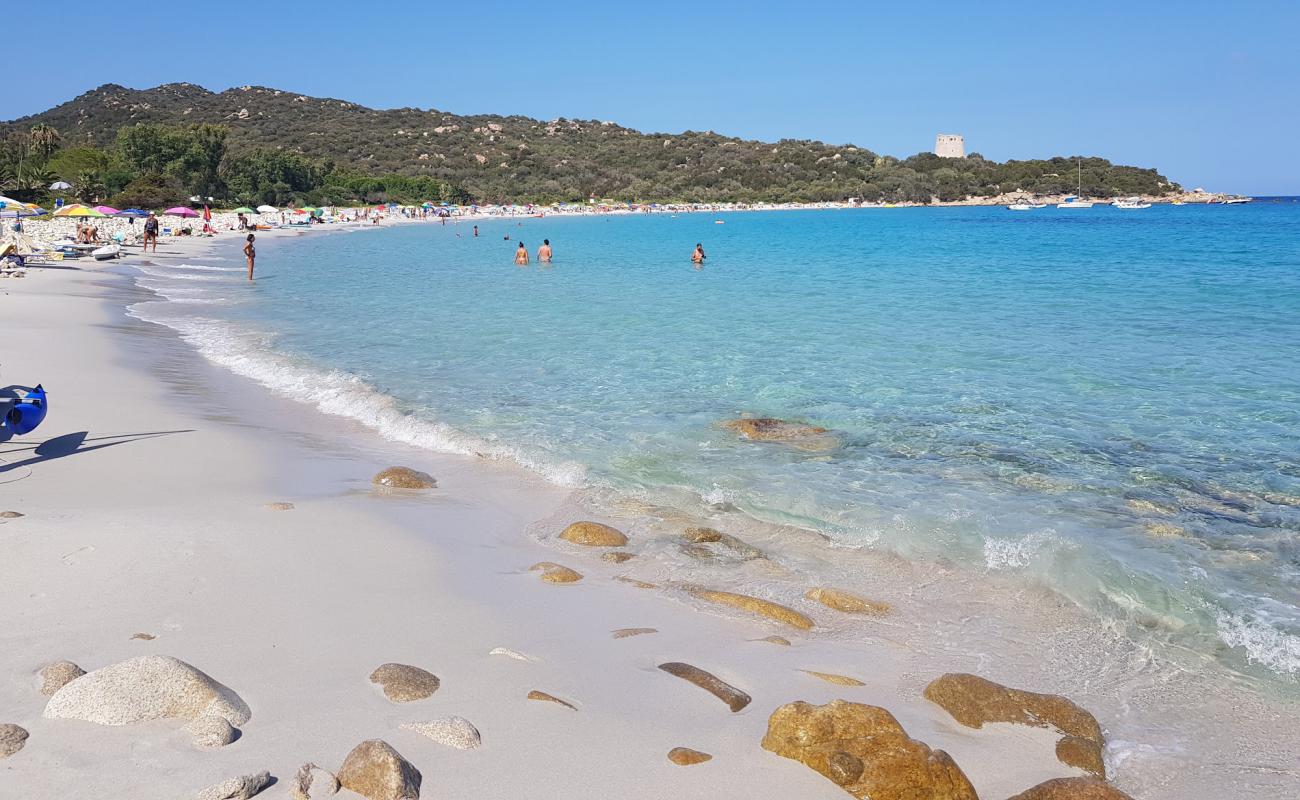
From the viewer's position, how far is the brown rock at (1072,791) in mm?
3928

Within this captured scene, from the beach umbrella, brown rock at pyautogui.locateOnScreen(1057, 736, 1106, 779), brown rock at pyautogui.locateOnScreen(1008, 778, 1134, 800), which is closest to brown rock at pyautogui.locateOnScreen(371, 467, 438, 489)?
brown rock at pyautogui.locateOnScreen(1057, 736, 1106, 779)

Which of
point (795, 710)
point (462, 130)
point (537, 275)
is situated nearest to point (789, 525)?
point (795, 710)

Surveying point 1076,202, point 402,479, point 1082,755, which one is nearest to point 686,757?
point 1082,755

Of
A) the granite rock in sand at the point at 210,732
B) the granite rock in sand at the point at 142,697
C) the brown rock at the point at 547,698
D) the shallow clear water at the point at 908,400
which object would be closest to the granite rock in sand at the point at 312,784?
the granite rock in sand at the point at 210,732

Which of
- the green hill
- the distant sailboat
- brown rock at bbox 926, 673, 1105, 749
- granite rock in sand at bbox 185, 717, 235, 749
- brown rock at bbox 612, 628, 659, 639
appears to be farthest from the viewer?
the distant sailboat

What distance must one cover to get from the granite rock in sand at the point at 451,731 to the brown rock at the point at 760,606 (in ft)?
7.91

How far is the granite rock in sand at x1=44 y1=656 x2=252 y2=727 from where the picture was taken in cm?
404

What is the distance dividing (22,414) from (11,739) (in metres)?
6.01

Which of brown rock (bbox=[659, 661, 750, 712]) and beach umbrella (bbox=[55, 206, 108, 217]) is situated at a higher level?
beach umbrella (bbox=[55, 206, 108, 217])

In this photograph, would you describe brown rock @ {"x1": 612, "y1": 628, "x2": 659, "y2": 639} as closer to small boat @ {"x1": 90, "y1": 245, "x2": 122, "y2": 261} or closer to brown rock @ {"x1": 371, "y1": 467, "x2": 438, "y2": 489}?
brown rock @ {"x1": 371, "y1": 467, "x2": 438, "y2": 489}

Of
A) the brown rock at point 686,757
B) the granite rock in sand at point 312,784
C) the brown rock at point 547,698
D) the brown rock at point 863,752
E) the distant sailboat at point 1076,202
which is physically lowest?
the brown rock at point 686,757

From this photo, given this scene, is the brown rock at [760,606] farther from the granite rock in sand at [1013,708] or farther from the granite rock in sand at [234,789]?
the granite rock in sand at [234,789]

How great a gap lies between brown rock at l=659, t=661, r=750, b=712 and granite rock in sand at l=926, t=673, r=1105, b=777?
1079mm

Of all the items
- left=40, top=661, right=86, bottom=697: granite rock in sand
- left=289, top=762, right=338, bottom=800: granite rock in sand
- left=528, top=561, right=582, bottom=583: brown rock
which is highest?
left=40, top=661, right=86, bottom=697: granite rock in sand
